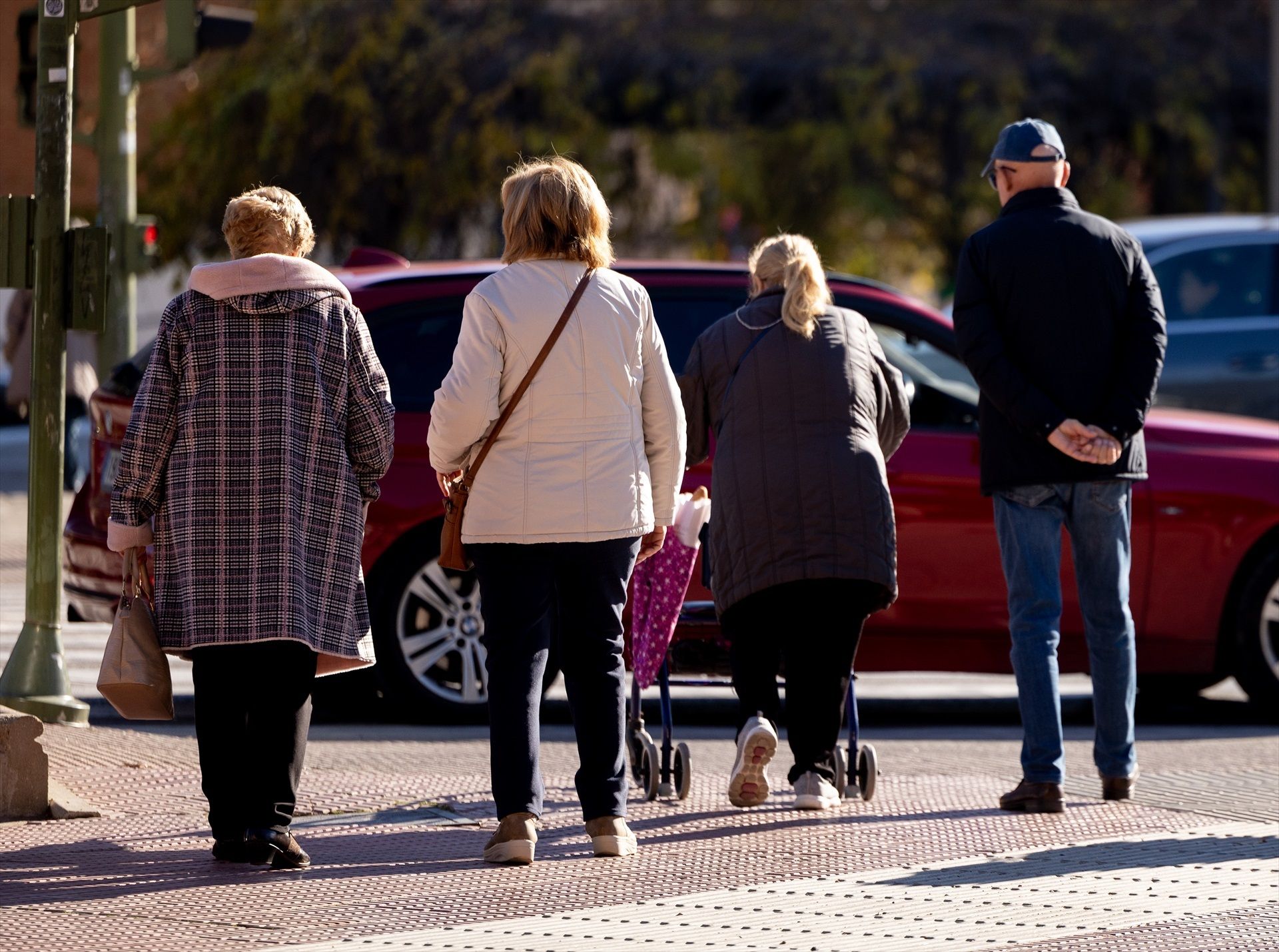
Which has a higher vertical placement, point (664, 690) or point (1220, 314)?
point (1220, 314)

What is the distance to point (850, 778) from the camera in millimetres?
6578

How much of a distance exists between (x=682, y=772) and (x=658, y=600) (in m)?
0.51

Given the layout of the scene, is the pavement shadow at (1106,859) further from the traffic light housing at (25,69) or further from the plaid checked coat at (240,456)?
the traffic light housing at (25,69)

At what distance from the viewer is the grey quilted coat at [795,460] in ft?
20.3

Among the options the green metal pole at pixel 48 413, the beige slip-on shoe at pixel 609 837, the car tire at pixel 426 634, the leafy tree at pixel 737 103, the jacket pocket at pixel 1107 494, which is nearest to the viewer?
the beige slip-on shoe at pixel 609 837

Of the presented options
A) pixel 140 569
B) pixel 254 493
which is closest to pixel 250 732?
pixel 140 569

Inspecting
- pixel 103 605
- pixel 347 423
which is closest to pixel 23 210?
pixel 103 605

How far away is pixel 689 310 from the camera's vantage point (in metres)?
8.38

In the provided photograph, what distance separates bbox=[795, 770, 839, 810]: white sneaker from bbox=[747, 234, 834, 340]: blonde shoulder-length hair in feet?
4.16

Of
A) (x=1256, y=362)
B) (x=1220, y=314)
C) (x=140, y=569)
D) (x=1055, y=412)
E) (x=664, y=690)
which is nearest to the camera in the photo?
(x=140, y=569)

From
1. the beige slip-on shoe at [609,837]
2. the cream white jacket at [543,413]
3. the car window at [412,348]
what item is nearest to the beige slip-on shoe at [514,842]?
the beige slip-on shoe at [609,837]

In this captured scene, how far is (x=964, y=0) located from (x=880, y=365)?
17494mm

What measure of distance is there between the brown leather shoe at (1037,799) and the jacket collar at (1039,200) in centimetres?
168

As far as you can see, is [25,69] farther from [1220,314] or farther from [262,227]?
[262,227]
